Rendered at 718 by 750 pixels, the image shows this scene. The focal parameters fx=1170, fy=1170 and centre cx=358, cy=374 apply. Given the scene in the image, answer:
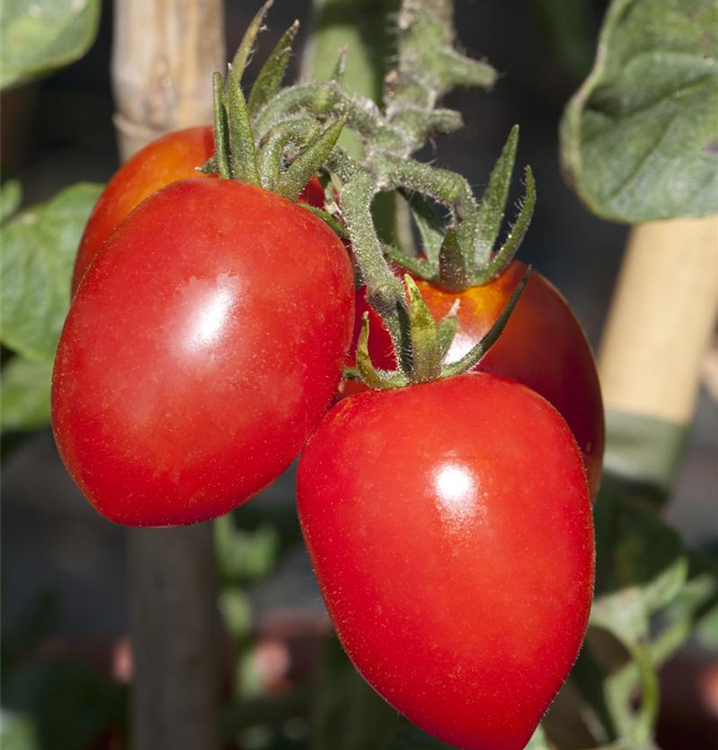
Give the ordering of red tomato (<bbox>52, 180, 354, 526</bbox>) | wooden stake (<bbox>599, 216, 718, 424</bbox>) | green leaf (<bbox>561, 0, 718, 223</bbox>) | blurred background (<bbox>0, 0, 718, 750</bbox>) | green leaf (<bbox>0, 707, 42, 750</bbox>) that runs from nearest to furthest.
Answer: red tomato (<bbox>52, 180, 354, 526</bbox>) → green leaf (<bbox>561, 0, 718, 223</bbox>) → wooden stake (<bbox>599, 216, 718, 424</bbox>) → green leaf (<bbox>0, 707, 42, 750</bbox>) → blurred background (<bbox>0, 0, 718, 750</bbox>)

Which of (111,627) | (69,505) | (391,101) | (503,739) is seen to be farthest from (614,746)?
(69,505)

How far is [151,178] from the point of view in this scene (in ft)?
1.64

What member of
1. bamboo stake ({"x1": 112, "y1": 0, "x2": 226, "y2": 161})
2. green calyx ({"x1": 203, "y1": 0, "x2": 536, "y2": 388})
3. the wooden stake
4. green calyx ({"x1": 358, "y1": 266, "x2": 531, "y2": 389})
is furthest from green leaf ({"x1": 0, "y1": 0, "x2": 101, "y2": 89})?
the wooden stake

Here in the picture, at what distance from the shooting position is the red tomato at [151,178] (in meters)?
0.50

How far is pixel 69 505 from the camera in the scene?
193 centimetres

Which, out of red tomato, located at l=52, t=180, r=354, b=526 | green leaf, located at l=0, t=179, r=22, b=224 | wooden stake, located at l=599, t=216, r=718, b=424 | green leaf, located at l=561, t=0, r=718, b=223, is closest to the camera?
red tomato, located at l=52, t=180, r=354, b=526

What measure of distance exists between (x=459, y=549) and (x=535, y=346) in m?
0.11

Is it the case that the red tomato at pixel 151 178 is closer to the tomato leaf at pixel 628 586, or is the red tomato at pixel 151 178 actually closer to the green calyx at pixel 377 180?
the green calyx at pixel 377 180

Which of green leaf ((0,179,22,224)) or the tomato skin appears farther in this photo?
green leaf ((0,179,22,224))

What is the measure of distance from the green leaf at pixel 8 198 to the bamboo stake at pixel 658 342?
1.35 ft

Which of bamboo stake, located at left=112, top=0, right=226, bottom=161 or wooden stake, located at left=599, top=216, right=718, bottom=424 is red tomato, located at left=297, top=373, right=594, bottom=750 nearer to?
bamboo stake, located at left=112, top=0, right=226, bottom=161

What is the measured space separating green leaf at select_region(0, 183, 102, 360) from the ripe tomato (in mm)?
205

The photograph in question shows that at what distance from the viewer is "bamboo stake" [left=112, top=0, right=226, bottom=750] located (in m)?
0.62

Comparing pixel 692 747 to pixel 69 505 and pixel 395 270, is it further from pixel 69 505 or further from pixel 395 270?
pixel 69 505
